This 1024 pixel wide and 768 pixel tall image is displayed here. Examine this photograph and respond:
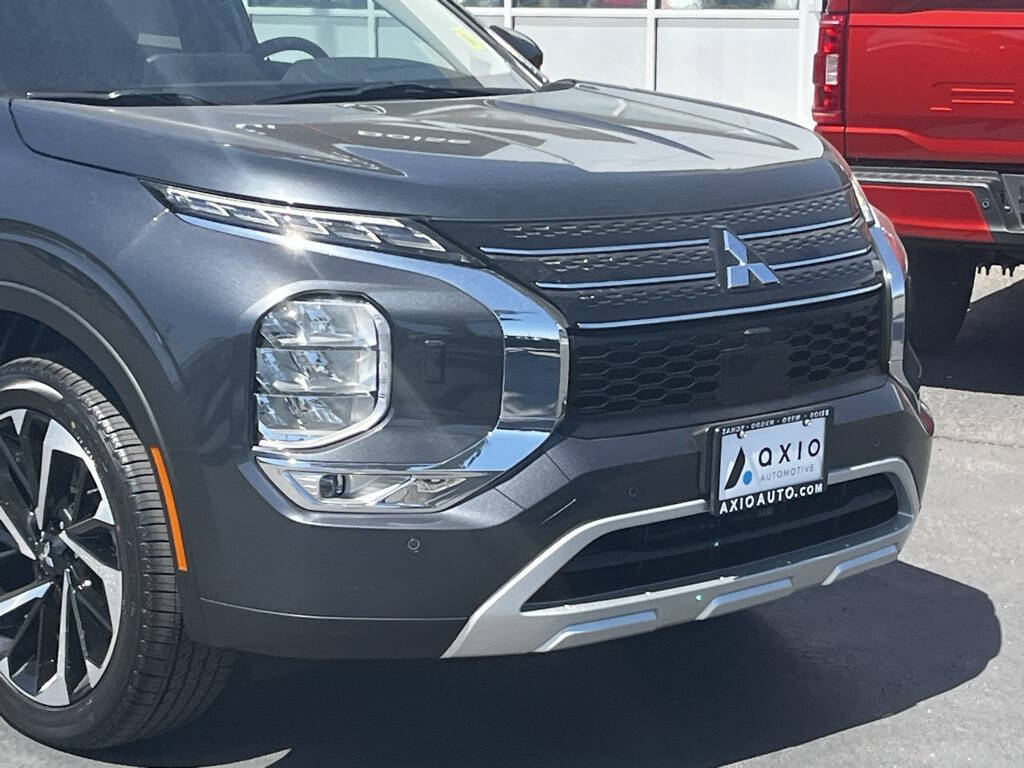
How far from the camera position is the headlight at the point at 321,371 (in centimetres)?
280

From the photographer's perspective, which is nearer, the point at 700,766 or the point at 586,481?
the point at 586,481

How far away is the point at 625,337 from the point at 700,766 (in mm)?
933

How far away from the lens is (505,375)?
2836 millimetres

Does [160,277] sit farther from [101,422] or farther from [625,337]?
[625,337]

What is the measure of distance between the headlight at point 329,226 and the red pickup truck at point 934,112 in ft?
10.5

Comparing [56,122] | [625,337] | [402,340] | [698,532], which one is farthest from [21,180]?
[698,532]

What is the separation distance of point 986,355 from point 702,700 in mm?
3651

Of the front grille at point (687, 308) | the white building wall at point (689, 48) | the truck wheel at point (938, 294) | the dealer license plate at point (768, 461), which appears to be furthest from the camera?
the white building wall at point (689, 48)

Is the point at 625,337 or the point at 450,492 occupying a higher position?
the point at 625,337

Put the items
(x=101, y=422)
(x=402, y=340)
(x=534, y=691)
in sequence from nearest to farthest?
(x=402, y=340)
(x=101, y=422)
(x=534, y=691)

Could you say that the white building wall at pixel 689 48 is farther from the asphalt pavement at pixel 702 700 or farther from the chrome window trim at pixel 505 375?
the chrome window trim at pixel 505 375

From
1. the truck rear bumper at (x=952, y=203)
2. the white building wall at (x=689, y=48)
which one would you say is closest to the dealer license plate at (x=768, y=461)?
the truck rear bumper at (x=952, y=203)

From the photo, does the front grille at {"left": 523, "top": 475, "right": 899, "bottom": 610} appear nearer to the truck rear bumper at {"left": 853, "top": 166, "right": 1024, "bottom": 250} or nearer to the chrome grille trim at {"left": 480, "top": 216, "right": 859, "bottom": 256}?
the chrome grille trim at {"left": 480, "top": 216, "right": 859, "bottom": 256}

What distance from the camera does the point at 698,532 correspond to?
Result: 3107mm
